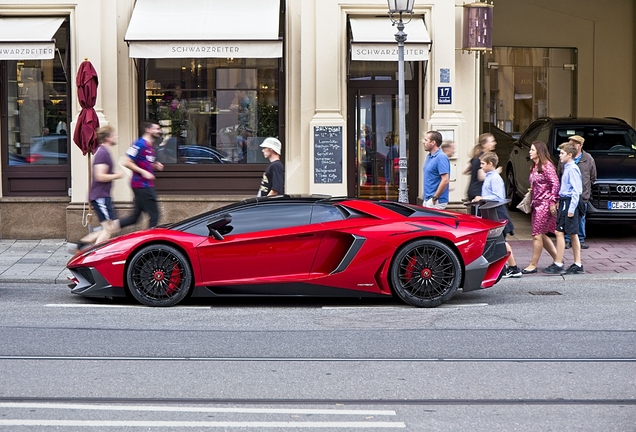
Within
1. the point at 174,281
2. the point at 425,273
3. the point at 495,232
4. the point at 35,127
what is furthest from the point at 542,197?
the point at 35,127

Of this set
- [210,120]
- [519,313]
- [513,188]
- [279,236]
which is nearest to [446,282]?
[519,313]

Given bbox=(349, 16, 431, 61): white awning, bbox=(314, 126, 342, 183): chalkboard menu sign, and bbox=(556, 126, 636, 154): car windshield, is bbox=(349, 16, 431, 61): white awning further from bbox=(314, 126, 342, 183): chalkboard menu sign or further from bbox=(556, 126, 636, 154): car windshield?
bbox=(556, 126, 636, 154): car windshield

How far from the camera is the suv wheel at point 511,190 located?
19.0 meters

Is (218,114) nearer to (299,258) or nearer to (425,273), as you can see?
(299,258)

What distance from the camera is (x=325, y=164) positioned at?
52.1 ft

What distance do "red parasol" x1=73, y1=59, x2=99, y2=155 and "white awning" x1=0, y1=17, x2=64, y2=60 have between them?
959mm

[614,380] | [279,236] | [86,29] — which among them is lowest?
[614,380]

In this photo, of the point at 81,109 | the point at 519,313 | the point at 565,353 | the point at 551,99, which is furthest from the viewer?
the point at 551,99

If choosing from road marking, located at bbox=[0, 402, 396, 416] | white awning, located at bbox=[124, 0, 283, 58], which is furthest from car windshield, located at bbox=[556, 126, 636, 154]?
road marking, located at bbox=[0, 402, 396, 416]

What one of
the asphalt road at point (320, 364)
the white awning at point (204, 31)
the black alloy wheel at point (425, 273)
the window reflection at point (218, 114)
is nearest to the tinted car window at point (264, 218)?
the asphalt road at point (320, 364)

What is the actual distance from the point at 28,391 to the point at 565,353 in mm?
3977

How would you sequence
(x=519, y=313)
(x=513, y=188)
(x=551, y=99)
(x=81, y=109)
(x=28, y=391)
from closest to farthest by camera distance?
(x=28, y=391), (x=519, y=313), (x=81, y=109), (x=513, y=188), (x=551, y=99)

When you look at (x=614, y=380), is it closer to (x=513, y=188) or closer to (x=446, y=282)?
(x=446, y=282)

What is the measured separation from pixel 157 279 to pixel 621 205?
8.11 m
